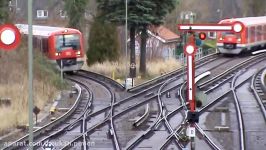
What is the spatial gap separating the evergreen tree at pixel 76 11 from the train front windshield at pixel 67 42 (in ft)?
69.4

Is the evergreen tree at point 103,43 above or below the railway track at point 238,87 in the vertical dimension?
above

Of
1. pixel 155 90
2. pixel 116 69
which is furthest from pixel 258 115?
pixel 116 69

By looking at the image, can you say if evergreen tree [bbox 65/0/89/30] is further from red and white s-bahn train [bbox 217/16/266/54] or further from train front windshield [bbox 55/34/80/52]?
train front windshield [bbox 55/34/80/52]

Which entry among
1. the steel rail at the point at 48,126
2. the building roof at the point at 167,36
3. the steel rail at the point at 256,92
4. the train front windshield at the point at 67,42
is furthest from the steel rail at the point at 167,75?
the building roof at the point at 167,36

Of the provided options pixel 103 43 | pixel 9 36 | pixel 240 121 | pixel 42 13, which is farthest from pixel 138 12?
pixel 42 13

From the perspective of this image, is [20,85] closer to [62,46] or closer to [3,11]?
[3,11]

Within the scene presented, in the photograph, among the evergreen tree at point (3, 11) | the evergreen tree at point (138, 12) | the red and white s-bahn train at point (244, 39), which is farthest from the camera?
the red and white s-bahn train at point (244, 39)

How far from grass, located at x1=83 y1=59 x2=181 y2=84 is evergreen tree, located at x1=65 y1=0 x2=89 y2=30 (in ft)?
56.8

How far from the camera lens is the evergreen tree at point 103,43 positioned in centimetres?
4103

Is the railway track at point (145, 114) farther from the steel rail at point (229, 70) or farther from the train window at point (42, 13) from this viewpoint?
the train window at point (42, 13)

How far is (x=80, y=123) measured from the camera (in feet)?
75.4

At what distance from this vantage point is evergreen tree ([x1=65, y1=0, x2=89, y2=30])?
59656mm

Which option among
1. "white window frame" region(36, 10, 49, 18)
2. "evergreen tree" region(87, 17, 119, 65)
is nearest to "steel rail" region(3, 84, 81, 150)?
"evergreen tree" region(87, 17, 119, 65)

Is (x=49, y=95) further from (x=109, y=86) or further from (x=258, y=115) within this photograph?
(x=258, y=115)
